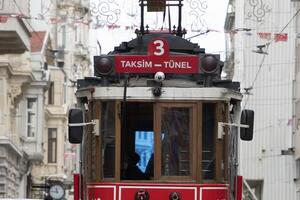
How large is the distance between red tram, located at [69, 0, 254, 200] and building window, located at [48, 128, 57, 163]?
54459 mm

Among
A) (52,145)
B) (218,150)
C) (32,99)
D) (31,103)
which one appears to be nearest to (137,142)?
(218,150)

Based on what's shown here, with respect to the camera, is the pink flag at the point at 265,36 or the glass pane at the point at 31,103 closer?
the pink flag at the point at 265,36

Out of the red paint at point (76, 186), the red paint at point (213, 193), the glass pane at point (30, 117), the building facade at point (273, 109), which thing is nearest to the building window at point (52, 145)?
the glass pane at point (30, 117)

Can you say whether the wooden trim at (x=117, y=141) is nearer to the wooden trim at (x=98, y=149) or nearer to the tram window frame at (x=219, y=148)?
the wooden trim at (x=98, y=149)

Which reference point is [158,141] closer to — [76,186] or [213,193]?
[213,193]

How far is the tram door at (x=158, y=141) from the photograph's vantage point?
1352 centimetres

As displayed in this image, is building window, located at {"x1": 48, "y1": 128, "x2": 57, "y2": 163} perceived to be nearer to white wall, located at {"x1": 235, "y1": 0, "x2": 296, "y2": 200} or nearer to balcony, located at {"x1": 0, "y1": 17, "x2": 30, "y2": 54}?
white wall, located at {"x1": 235, "y1": 0, "x2": 296, "y2": 200}

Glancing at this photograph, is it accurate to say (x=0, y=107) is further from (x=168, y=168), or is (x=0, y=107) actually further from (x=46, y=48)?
(x=168, y=168)

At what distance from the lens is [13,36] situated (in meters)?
36.6

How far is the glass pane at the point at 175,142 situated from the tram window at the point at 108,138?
51 cm

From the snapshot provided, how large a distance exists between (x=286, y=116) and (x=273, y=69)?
2173mm

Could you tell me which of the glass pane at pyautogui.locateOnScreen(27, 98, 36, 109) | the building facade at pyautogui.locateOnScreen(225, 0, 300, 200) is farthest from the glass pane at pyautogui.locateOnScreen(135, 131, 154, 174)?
the glass pane at pyautogui.locateOnScreen(27, 98, 36, 109)

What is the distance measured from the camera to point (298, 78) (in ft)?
136

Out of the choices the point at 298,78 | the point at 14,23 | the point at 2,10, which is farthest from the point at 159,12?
the point at 298,78
